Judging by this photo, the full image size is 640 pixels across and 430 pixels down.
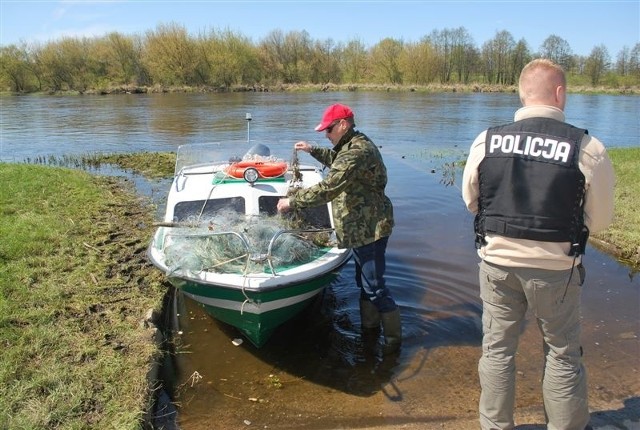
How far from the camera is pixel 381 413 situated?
4547 millimetres

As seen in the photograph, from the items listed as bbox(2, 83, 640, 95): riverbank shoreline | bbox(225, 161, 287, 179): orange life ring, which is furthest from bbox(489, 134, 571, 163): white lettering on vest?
bbox(2, 83, 640, 95): riverbank shoreline

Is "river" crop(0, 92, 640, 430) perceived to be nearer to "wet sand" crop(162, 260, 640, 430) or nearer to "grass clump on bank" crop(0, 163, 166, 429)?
"wet sand" crop(162, 260, 640, 430)

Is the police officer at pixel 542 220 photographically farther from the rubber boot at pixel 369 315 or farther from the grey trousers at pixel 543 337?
the rubber boot at pixel 369 315

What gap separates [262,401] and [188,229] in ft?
7.02

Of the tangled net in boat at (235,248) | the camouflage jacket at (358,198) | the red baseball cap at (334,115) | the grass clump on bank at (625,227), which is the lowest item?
the grass clump on bank at (625,227)

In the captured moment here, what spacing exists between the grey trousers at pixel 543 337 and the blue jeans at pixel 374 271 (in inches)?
69.3

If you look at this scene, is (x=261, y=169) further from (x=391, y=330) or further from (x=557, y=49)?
(x=557, y=49)

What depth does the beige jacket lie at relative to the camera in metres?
2.97

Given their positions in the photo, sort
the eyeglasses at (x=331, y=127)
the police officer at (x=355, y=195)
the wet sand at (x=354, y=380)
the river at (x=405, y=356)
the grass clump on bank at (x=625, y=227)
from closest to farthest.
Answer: the wet sand at (x=354, y=380), the river at (x=405, y=356), the police officer at (x=355, y=195), the eyeglasses at (x=331, y=127), the grass clump on bank at (x=625, y=227)

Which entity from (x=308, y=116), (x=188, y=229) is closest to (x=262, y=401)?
(x=188, y=229)

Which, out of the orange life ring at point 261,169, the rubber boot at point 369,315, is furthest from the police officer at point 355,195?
the orange life ring at point 261,169

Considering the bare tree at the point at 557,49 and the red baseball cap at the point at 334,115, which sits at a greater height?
the bare tree at the point at 557,49

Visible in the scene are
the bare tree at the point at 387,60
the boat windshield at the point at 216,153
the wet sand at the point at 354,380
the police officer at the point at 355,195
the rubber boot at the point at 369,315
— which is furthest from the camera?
the bare tree at the point at 387,60

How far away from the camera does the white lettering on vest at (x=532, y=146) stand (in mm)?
2972
